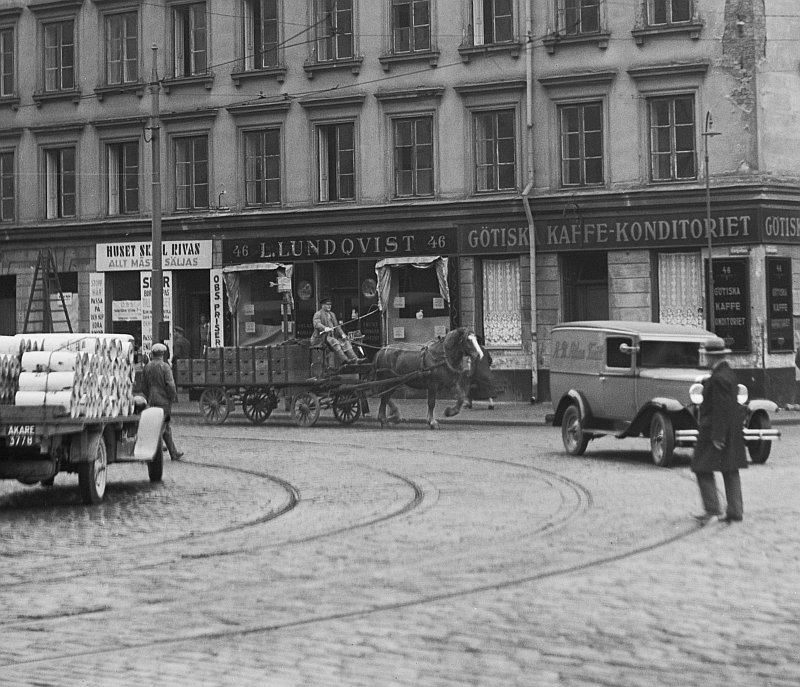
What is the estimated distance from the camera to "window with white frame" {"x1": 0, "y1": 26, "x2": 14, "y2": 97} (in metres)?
40.0

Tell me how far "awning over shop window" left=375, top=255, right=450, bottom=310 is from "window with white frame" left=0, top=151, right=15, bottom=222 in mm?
11649

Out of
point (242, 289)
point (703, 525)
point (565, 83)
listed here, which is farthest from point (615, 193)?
point (703, 525)

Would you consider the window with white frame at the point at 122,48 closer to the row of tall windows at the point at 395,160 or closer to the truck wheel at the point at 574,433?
the row of tall windows at the point at 395,160

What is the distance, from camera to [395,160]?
3484 cm

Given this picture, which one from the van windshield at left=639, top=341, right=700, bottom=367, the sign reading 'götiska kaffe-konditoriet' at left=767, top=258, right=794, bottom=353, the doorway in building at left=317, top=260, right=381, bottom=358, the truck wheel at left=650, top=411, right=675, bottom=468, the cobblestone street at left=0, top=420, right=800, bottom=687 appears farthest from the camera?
the doorway in building at left=317, top=260, right=381, bottom=358

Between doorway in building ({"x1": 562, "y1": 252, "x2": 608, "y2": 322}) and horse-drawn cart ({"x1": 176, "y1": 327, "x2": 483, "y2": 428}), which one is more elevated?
doorway in building ({"x1": 562, "y1": 252, "x2": 608, "y2": 322})

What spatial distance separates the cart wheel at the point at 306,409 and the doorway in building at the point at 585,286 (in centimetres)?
796

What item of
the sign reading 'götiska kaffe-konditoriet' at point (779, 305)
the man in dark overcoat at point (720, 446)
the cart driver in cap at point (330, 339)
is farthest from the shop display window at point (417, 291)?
the man in dark overcoat at point (720, 446)

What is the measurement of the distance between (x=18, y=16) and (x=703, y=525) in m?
32.2

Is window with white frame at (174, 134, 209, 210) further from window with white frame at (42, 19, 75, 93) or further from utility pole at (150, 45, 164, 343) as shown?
window with white frame at (42, 19, 75, 93)

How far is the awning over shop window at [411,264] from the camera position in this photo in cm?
3406

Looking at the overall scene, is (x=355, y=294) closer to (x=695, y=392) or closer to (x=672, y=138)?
(x=672, y=138)

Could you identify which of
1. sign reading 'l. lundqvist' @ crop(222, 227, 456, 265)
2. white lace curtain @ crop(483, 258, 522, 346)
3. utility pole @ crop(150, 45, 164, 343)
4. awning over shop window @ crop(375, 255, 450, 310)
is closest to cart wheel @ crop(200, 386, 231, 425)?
utility pole @ crop(150, 45, 164, 343)

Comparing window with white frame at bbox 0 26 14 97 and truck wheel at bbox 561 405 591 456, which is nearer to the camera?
truck wheel at bbox 561 405 591 456
